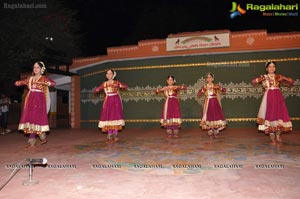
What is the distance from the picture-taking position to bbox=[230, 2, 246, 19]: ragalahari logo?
2285 centimetres

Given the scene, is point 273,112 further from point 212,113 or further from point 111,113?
point 111,113

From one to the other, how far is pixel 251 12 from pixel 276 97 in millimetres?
19271

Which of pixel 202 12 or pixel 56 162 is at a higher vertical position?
pixel 202 12

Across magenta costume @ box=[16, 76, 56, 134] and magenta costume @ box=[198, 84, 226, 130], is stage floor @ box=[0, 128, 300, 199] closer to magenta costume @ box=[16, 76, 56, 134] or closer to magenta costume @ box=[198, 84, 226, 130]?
magenta costume @ box=[16, 76, 56, 134]

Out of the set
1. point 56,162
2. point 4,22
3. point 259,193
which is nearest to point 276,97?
point 259,193

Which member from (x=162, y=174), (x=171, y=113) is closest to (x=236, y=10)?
(x=171, y=113)

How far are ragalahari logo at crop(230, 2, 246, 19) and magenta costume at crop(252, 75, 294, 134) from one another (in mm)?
17894

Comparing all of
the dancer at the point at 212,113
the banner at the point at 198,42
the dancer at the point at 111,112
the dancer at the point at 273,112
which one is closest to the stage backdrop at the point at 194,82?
the banner at the point at 198,42

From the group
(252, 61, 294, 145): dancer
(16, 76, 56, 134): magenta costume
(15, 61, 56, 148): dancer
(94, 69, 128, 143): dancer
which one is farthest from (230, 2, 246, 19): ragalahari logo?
(16, 76, 56, 134): magenta costume

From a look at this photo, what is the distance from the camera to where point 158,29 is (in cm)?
2533

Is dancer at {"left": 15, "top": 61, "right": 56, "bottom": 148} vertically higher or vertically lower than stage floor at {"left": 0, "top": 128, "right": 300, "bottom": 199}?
higher

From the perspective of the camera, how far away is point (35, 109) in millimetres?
6500

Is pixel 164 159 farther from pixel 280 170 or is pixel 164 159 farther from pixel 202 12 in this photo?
pixel 202 12

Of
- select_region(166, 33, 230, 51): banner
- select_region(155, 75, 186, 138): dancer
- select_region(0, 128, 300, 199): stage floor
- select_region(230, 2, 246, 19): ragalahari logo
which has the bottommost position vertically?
select_region(0, 128, 300, 199): stage floor
